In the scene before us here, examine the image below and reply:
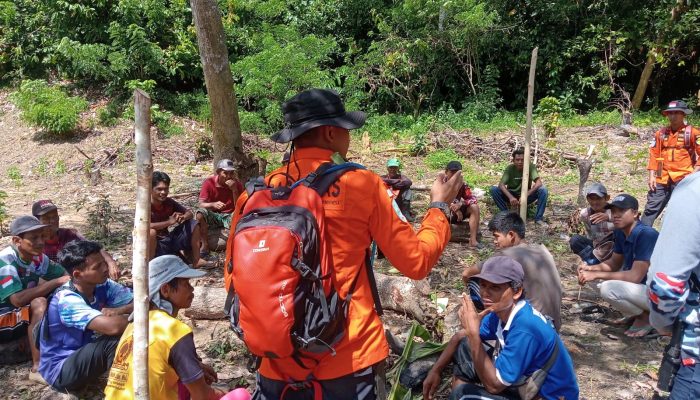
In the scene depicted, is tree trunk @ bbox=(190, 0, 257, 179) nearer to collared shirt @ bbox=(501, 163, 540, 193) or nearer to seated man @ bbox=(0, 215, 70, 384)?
seated man @ bbox=(0, 215, 70, 384)

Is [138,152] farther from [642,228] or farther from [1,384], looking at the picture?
[642,228]

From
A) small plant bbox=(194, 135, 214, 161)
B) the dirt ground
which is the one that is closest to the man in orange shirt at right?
the dirt ground

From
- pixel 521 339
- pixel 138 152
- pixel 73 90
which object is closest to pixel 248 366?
pixel 521 339

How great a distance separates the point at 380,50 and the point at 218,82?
10415mm

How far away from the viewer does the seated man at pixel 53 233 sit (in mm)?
4930

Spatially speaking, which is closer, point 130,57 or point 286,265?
point 286,265

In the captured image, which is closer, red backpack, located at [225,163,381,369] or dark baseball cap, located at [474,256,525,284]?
red backpack, located at [225,163,381,369]

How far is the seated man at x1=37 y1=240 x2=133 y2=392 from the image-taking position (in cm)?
370

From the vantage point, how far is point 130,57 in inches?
540

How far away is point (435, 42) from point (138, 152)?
49.5 ft

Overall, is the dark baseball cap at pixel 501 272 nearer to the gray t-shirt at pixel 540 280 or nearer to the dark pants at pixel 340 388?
the gray t-shirt at pixel 540 280

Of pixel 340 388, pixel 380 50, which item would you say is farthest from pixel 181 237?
pixel 380 50

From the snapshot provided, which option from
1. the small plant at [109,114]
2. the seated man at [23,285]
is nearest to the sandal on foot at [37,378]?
the seated man at [23,285]

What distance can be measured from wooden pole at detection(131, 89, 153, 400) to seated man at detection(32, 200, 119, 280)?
3411mm
